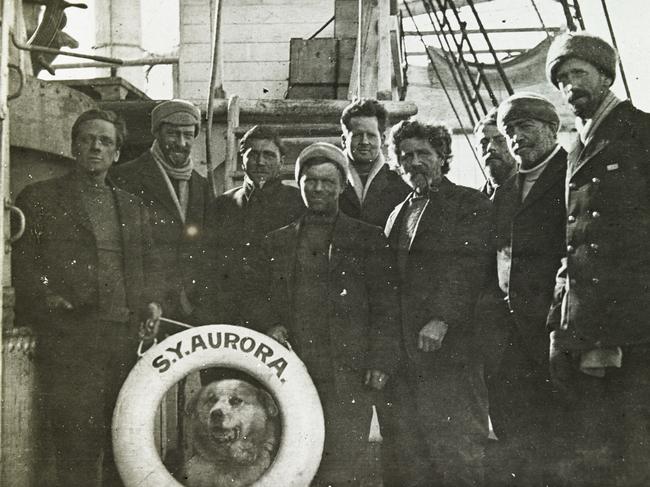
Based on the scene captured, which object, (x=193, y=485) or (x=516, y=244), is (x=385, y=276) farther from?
(x=193, y=485)

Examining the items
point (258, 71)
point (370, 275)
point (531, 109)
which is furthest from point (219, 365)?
point (258, 71)

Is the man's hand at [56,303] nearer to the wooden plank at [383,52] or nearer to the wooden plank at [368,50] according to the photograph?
the wooden plank at [368,50]

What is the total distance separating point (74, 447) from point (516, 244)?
7.62 feet

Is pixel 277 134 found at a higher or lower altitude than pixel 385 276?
higher

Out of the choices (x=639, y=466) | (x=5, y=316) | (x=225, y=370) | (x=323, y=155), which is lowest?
(x=639, y=466)

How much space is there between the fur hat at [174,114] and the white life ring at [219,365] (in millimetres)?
1009

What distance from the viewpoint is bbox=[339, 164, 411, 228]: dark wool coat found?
4.30 metres

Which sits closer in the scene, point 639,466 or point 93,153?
point 639,466

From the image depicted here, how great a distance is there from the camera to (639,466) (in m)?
3.94

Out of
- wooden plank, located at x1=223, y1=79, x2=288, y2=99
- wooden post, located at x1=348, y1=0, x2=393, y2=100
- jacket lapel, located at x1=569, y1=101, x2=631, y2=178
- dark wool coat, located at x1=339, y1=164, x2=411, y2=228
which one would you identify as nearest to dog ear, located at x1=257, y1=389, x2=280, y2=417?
dark wool coat, located at x1=339, y1=164, x2=411, y2=228

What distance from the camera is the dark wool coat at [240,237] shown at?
4.30 m

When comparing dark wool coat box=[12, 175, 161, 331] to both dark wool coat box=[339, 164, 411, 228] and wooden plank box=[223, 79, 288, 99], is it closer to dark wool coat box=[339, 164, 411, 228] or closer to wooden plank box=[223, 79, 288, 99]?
dark wool coat box=[339, 164, 411, 228]

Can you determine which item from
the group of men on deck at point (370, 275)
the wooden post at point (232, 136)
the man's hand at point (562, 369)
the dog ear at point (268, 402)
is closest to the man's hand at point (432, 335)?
the group of men on deck at point (370, 275)

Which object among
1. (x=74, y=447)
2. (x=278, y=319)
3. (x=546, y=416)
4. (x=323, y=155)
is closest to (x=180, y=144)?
(x=323, y=155)
